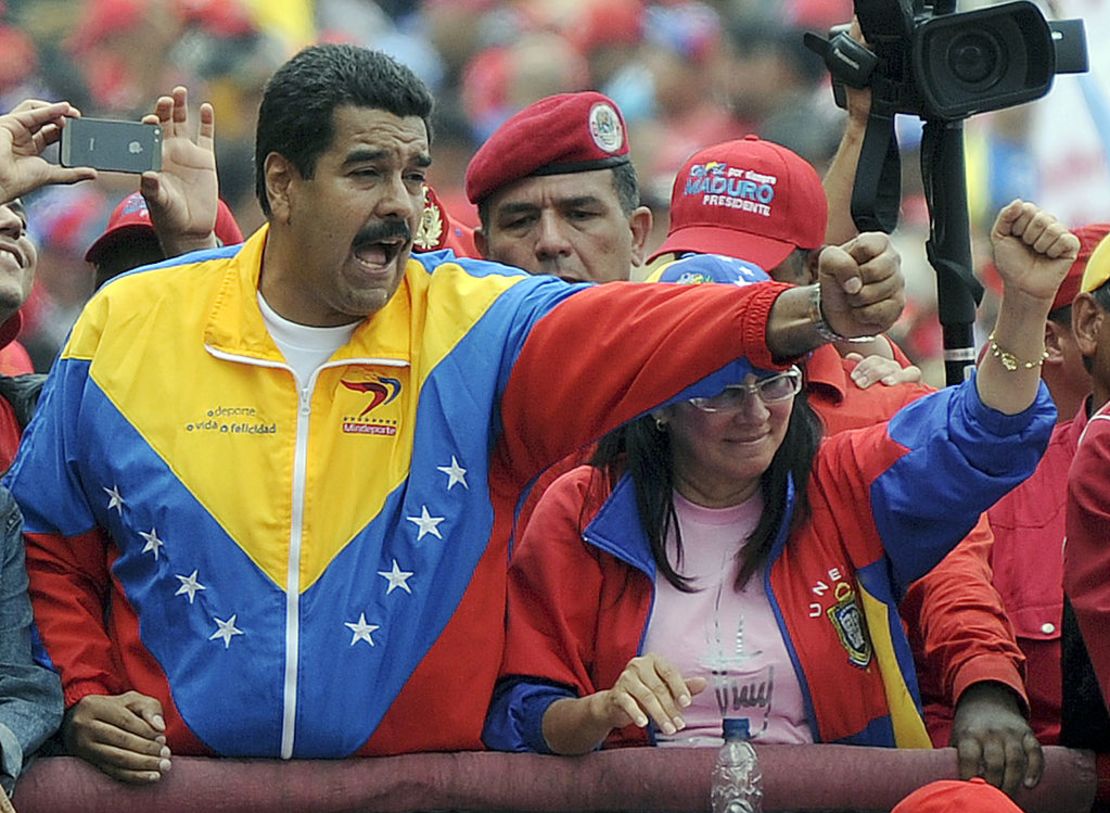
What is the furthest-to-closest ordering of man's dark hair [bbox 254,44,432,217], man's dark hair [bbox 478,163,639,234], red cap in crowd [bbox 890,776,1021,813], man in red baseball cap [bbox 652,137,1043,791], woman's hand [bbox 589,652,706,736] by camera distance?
1. man's dark hair [bbox 478,163,639,234]
2. man's dark hair [bbox 254,44,432,217]
3. man in red baseball cap [bbox 652,137,1043,791]
4. woman's hand [bbox 589,652,706,736]
5. red cap in crowd [bbox 890,776,1021,813]

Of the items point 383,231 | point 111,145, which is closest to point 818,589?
point 383,231

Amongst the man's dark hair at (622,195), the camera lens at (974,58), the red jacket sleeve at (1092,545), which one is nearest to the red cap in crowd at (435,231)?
the man's dark hair at (622,195)

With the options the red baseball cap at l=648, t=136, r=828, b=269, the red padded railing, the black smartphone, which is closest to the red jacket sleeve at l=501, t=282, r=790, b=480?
the red padded railing

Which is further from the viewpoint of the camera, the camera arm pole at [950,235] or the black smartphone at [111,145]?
the camera arm pole at [950,235]

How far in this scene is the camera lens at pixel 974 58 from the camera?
13.1 feet

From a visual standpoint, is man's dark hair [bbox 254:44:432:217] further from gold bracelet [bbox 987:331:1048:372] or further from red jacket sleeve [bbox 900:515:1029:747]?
red jacket sleeve [bbox 900:515:1029:747]

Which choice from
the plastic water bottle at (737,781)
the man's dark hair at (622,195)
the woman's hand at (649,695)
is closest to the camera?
the woman's hand at (649,695)

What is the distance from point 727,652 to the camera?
3.64m

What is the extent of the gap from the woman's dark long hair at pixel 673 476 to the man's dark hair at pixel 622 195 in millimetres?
1057

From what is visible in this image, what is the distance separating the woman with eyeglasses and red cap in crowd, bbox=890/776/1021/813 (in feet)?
1.28

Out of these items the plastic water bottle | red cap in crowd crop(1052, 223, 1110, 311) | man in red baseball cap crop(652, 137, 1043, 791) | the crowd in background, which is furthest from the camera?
the crowd in background

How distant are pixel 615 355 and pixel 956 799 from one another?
0.89m

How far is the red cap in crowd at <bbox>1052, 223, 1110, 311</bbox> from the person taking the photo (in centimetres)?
450

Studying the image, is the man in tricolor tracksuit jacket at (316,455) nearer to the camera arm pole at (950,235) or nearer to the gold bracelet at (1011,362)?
the gold bracelet at (1011,362)
